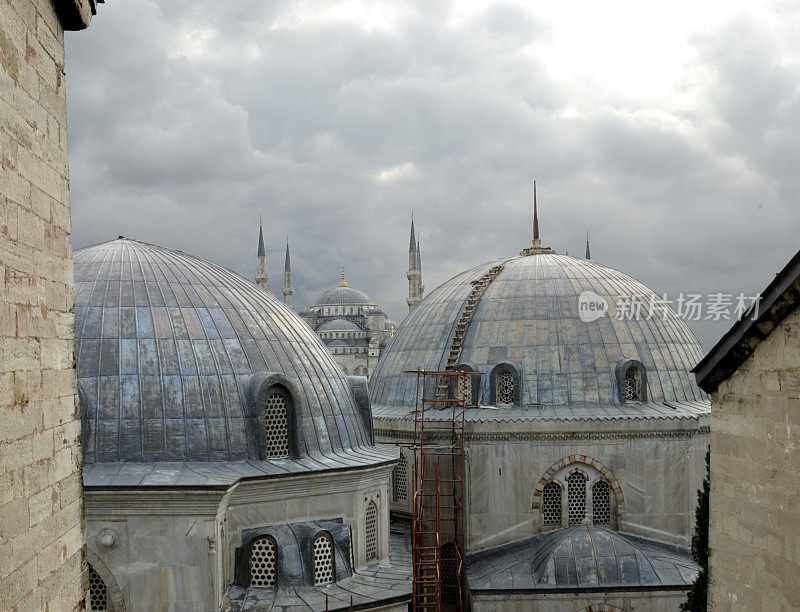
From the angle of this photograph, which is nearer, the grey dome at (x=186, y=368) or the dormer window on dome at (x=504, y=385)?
the grey dome at (x=186, y=368)

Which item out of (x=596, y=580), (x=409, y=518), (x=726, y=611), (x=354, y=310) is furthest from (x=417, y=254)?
(x=726, y=611)

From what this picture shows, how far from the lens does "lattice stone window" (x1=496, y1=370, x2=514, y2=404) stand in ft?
73.8

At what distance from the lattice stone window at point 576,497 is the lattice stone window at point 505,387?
8.74 feet

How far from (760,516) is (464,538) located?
47.0 feet

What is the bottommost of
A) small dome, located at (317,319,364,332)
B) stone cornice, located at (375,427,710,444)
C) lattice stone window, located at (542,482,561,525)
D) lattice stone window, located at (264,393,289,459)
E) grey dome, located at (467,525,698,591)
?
grey dome, located at (467,525,698,591)

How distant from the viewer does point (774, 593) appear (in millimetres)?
7488

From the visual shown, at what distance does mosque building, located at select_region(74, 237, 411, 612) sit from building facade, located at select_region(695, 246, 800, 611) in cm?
849

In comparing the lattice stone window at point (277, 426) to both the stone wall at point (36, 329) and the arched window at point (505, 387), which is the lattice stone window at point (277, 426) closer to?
the arched window at point (505, 387)

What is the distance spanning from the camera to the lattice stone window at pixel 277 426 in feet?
53.3

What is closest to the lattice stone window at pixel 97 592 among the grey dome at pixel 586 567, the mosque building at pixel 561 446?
the mosque building at pixel 561 446

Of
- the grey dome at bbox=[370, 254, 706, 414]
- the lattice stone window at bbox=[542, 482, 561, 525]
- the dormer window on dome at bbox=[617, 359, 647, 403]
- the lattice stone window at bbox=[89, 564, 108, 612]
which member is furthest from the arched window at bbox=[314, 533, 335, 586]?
the dormer window on dome at bbox=[617, 359, 647, 403]

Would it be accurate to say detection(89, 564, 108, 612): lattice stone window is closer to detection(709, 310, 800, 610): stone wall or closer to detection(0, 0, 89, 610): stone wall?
detection(0, 0, 89, 610): stone wall

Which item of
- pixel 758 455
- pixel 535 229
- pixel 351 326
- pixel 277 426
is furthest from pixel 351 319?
pixel 758 455

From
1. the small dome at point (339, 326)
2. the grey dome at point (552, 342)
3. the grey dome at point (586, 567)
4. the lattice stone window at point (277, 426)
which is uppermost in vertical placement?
the small dome at point (339, 326)
